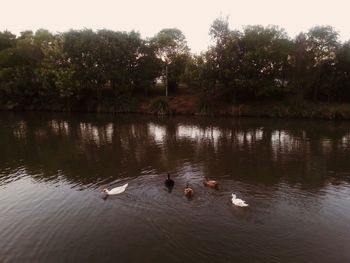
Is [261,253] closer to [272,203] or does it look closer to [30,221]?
[272,203]

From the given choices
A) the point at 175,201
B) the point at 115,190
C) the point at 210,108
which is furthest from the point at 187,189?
the point at 210,108

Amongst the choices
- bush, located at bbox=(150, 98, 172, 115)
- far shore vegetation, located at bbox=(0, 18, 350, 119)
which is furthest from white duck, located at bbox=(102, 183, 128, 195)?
bush, located at bbox=(150, 98, 172, 115)

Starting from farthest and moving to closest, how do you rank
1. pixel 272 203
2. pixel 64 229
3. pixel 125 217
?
pixel 272 203
pixel 125 217
pixel 64 229

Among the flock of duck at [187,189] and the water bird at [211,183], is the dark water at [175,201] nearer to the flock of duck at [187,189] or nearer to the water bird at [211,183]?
the flock of duck at [187,189]

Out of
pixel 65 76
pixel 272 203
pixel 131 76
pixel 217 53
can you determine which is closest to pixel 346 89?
pixel 217 53

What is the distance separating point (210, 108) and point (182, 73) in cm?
1202

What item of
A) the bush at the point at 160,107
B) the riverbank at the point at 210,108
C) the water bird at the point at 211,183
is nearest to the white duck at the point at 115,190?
the water bird at the point at 211,183

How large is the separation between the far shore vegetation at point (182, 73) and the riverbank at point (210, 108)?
0.17m

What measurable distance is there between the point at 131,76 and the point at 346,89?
4206 cm

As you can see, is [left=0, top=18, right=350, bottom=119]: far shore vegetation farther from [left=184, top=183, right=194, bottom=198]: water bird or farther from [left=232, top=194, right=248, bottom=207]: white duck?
[left=232, top=194, right=248, bottom=207]: white duck

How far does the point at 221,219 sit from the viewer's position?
1689cm

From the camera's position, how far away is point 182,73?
72.1 m

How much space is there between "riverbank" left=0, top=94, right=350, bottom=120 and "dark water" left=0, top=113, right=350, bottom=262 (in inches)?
761

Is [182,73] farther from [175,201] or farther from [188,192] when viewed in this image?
[175,201]
